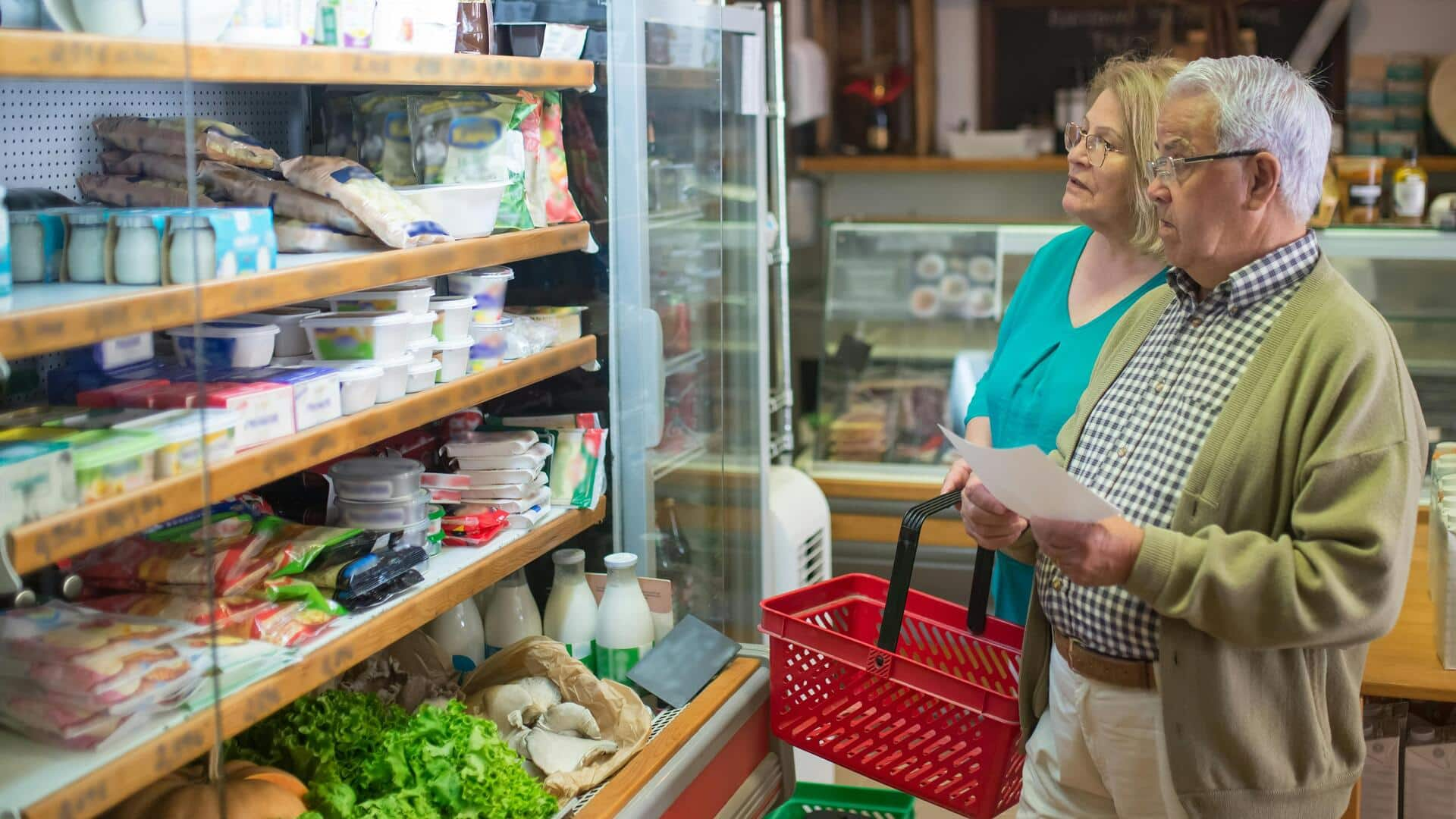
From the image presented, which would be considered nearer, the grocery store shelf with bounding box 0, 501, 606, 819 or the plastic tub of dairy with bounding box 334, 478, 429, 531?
the grocery store shelf with bounding box 0, 501, 606, 819

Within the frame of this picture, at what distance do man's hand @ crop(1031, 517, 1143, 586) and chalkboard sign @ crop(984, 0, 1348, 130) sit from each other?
456cm

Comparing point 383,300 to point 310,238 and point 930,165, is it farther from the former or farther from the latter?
point 930,165

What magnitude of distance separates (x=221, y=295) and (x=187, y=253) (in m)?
0.07

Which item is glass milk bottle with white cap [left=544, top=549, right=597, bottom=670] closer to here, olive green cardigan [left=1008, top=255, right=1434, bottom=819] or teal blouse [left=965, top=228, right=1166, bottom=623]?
teal blouse [left=965, top=228, right=1166, bottom=623]

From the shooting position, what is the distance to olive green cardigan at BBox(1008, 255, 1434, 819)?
5.50ft

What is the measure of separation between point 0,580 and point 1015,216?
18.2ft

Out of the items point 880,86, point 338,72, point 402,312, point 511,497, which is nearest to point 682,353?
point 511,497

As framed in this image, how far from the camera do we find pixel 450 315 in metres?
2.36

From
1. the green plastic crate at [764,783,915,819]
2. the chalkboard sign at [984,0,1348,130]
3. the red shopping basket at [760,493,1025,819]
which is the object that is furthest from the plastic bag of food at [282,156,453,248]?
the chalkboard sign at [984,0,1348,130]

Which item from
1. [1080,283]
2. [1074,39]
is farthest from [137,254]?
[1074,39]

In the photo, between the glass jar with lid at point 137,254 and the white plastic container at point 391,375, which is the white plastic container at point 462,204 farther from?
the glass jar with lid at point 137,254

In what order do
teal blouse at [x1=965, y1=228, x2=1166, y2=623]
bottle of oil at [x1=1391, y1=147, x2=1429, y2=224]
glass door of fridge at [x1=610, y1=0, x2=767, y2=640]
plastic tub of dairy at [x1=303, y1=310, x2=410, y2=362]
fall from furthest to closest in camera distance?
bottle of oil at [x1=1391, y1=147, x2=1429, y2=224] < glass door of fridge at [x1=610, y1=0, x2=767, y2=640] < teal blouse at [x1=965, y1=228, x2=1166, y2=623] < plastic tub of dairy at [x1=303, y1=310, x2=410, y2=362]

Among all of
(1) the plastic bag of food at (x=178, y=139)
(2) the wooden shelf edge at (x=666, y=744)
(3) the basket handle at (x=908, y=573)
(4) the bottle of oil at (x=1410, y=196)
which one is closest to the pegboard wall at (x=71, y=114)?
(1) the plastic bag of food at (x=178, y=139)

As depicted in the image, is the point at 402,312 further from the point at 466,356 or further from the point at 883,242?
the point at 883,242
